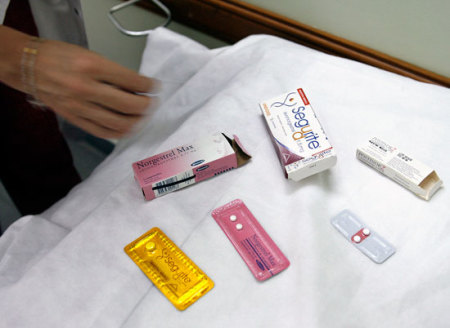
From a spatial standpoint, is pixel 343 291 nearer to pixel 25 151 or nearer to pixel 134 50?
pixel 25 151

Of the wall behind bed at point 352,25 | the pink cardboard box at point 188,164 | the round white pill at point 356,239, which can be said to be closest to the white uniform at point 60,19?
the wall behind bed at point 352,25

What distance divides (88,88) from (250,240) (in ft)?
0.80

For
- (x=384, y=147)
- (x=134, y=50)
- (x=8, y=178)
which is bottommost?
(x=8, y=178)

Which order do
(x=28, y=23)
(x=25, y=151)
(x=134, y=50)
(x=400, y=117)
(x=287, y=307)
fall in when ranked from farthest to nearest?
1. (x=134, y=50)
2. (x=25, y=151)
3. (x=28, y=23)
4. (x=400, y=117)
5. (x=287, y=307)

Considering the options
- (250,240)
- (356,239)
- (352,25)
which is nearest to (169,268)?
(250,240)

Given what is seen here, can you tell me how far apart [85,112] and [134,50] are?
2.05 feet

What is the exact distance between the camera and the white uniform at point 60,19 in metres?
0.69

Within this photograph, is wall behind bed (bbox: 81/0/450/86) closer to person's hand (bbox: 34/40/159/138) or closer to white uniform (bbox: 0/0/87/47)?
white uniform (bbox: 0/0/87/47)

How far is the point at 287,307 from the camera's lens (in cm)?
40

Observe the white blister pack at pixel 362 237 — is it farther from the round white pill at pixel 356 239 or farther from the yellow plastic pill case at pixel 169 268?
the yellow plastic pill case at pixel 169 268

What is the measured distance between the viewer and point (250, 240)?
441 millimetres

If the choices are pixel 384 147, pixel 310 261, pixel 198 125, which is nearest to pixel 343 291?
pixel 310 261

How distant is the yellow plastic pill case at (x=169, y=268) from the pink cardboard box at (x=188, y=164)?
56 mm

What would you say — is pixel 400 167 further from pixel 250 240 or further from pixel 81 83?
pixel 81 83
